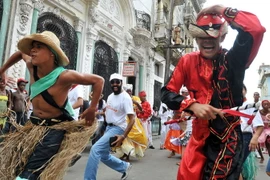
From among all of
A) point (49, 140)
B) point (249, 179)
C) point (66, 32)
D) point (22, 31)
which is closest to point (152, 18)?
point (66, 32)

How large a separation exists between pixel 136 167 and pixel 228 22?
5.24 metres

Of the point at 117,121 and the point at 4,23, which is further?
the point at 4,23

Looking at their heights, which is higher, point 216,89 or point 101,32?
point 101,32

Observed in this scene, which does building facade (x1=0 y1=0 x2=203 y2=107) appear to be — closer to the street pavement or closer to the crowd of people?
the street pavement

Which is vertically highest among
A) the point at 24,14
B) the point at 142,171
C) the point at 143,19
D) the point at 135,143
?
the point at 143,19

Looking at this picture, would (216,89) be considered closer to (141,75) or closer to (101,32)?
(101,32)

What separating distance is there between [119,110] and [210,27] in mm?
3257

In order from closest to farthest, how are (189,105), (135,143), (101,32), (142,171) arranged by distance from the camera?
(189,105) < (142,171) < (135,143) < (101,32)

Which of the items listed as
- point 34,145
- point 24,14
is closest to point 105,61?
point 24,14

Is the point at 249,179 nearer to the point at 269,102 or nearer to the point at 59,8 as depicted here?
the point at 269,102

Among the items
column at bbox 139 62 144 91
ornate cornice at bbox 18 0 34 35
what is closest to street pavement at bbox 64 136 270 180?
ornate cornice at bbox 18 0 34 35

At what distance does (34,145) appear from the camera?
2584 mm

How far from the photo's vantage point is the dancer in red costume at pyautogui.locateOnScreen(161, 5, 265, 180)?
6.81 feet

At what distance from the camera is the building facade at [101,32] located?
916cm
